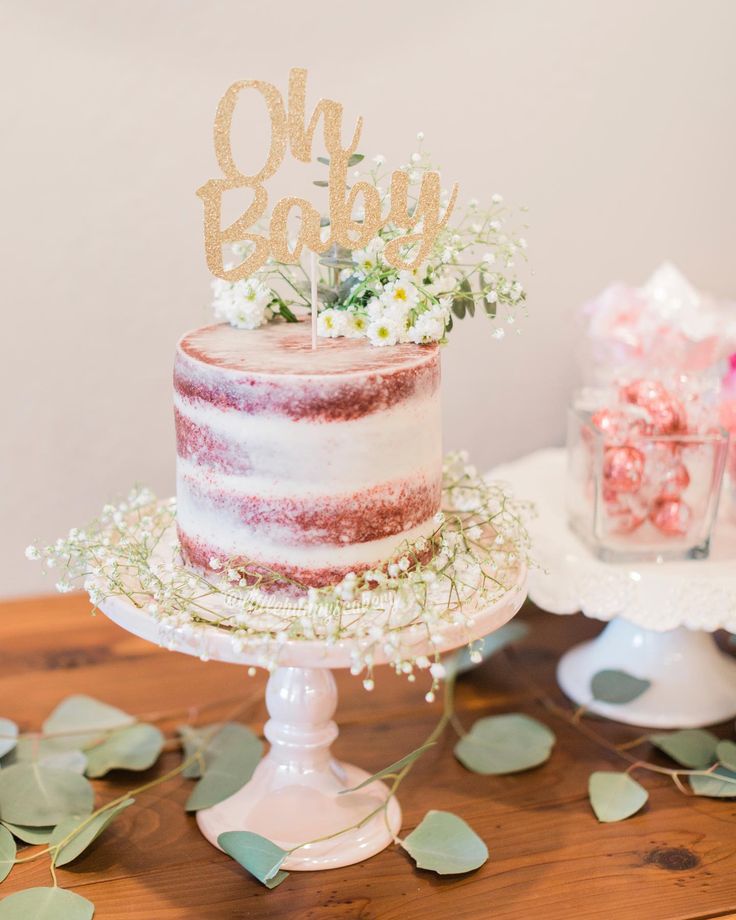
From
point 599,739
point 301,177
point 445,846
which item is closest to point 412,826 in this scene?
point 445,846

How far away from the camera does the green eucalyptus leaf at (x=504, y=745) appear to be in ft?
4.59

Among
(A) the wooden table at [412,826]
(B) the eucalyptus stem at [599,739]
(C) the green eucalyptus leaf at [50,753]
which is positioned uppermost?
(C) the green eucalyptus leaf at [50,753]

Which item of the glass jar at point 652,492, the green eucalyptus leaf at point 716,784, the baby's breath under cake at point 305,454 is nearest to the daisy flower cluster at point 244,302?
the baby's breath under cake at point 305,454

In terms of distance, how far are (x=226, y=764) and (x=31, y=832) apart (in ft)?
0.83

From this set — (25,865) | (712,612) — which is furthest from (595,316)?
(25,865)

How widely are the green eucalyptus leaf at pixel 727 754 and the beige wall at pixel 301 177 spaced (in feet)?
2.37

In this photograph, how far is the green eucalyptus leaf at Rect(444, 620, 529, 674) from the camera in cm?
163

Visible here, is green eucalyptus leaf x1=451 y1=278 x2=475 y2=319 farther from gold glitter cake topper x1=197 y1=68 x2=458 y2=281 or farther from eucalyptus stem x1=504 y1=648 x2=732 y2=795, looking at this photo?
eucalyptus stem x1=504 y1=648 x2=732 y2=795

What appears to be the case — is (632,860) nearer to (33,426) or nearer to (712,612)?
(712,612)

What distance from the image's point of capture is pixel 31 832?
1.25m

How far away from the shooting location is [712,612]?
4.48ft

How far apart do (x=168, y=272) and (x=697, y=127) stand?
3.21 feet

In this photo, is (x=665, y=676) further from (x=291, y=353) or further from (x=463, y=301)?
(x=291, y=353)

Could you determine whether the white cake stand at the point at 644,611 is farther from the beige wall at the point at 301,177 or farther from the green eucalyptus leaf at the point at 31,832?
the green eucalyptus leaf at the point at 31,832
